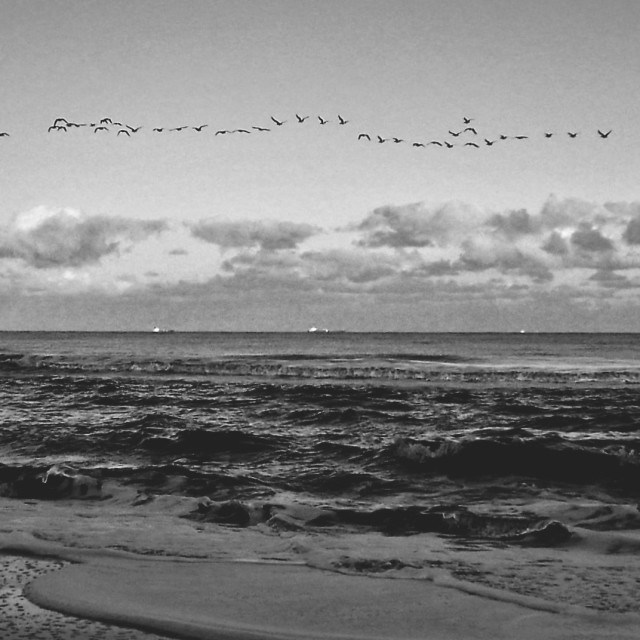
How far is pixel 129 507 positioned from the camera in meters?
9.66

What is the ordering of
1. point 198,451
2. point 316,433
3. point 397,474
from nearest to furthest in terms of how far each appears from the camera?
point 397,474 < point 198,451 < point 316,433

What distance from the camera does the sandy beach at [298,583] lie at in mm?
5301

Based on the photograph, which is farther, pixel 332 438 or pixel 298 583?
pixel 332 438

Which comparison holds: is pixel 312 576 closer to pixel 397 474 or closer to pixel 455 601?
pixel 455 601

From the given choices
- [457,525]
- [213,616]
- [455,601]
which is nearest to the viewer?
[213,616]

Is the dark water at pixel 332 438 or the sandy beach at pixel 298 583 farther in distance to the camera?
the dark water at pixel 332 438

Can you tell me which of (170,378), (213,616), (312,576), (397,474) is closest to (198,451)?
(397,474)

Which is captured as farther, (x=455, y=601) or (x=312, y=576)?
(x=312, y=576)

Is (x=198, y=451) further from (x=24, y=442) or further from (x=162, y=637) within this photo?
(x=162, y=637)

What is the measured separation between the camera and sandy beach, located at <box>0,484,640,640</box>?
5301 mm

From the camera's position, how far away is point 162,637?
16.6 ft

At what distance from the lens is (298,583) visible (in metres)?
6.36

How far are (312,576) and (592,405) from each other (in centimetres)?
1770

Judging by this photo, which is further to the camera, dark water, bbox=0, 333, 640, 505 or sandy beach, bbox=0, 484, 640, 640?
dark water, bbox=0, 333, 640, 505
